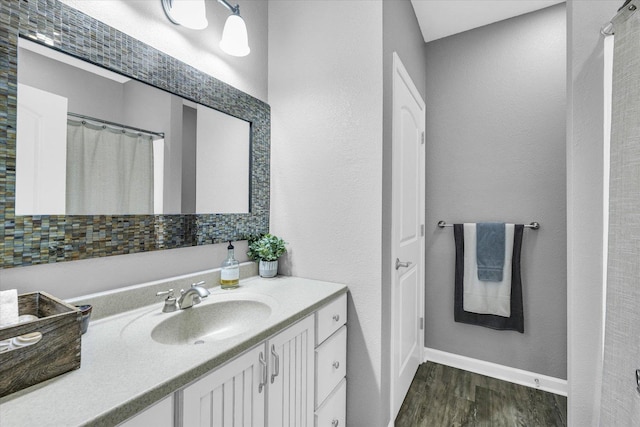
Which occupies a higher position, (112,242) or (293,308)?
(112,242)

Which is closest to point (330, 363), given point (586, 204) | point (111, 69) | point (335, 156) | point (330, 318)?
point (330, 318)

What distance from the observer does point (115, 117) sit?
3.49 ft

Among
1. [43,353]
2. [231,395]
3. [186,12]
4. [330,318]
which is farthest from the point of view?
[330,318]

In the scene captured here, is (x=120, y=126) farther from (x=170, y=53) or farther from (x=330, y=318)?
(x=330, y=318)

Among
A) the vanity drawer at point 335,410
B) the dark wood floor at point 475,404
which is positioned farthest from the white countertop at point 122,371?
the dark wood floor at point 475,404

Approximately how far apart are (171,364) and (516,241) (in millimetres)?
2166

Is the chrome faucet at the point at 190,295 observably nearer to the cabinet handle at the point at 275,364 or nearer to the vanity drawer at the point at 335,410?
the cabinet handle at the point at 275,364

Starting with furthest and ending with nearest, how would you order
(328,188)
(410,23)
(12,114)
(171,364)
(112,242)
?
1. (410,23)
2. (328,188)
3. (112,242)
4. (12,114)
5. (171,364)

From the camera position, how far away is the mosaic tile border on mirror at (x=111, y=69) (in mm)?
818

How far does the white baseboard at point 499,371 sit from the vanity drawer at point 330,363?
1.19 m

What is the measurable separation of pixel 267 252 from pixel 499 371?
1900mm

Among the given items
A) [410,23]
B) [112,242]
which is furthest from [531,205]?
[112,242]

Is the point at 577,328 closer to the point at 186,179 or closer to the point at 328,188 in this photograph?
the point at 328,188

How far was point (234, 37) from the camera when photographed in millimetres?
1366
